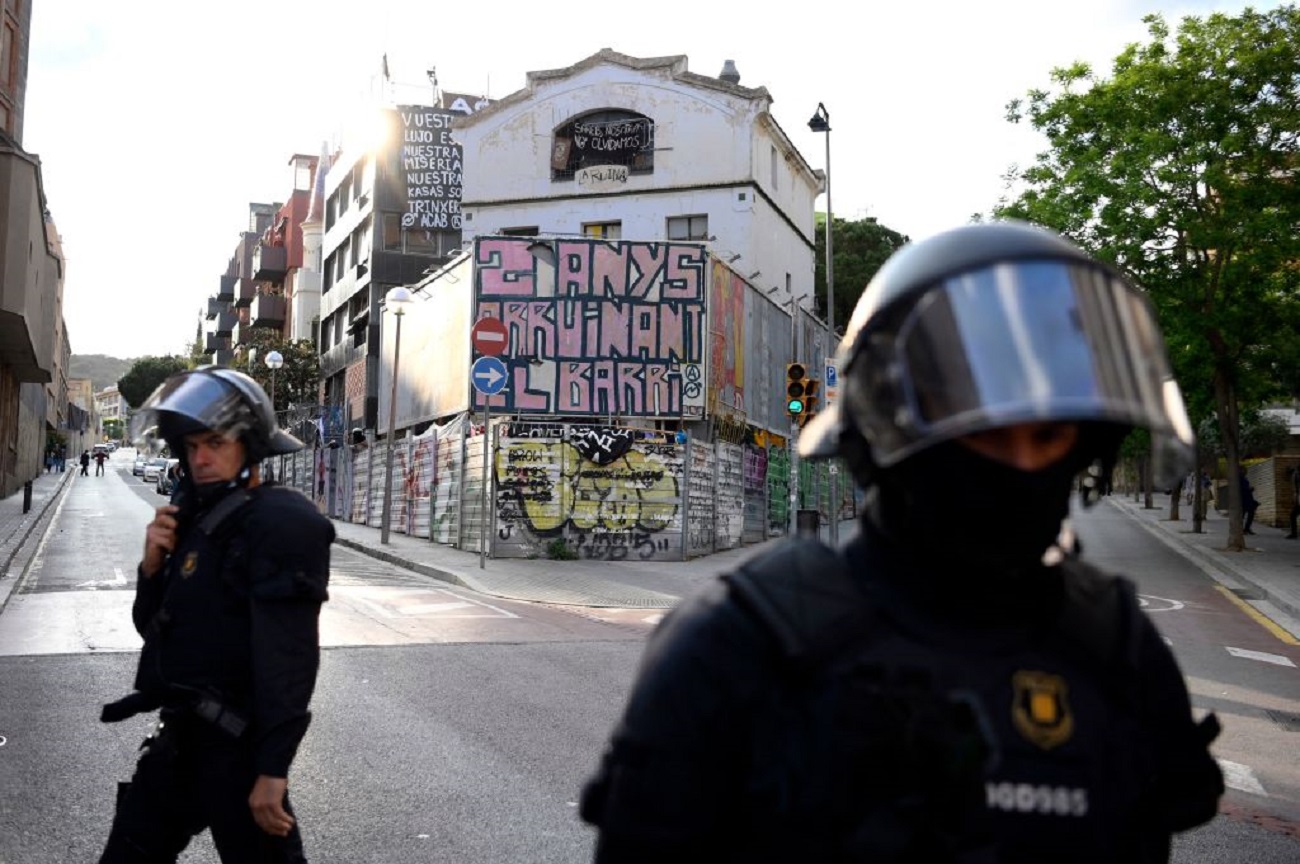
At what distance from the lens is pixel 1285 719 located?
28.9ft

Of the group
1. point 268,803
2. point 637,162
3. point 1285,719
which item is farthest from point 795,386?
point 637,162

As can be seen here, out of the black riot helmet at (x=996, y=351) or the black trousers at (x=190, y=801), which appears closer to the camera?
the black riot helmet at (x=996, y=351)

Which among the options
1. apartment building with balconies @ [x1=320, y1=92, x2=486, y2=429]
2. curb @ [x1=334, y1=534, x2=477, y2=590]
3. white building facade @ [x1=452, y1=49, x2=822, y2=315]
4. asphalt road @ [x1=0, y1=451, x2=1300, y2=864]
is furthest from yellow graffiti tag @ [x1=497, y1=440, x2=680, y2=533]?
apartment building with balconies @ [x1=320, y1=92, x2=486, y2=429]

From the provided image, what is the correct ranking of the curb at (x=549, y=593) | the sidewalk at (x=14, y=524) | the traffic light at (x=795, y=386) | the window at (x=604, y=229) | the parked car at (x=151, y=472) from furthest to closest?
Result: the parked car at (x=151, y=472) → the window at (x=604, y=229) → the traffic light at (x=795, y=386) → the sidewalk at (x=14, y=524) → the curb at (x=549, y=593)

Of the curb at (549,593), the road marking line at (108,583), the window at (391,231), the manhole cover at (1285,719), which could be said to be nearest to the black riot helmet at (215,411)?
the manhole cover at (1285,719)

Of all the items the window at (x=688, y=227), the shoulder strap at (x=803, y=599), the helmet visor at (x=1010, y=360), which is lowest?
the shoulder strap at (x=803, y=599)

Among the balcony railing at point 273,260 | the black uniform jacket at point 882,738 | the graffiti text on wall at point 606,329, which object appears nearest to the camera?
the black uniform jacket at point 882,738

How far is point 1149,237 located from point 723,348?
332 inches

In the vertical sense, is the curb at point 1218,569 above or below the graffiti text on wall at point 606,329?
below

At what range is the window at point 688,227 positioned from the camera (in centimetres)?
3456

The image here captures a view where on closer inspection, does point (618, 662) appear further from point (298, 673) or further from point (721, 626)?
point (721, 626)

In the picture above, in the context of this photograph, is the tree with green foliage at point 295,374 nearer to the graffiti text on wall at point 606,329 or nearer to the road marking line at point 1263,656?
the graffiti text on wall at point 606,329

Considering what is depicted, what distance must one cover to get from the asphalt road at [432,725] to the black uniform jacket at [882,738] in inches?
154

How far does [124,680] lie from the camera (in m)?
9.02
